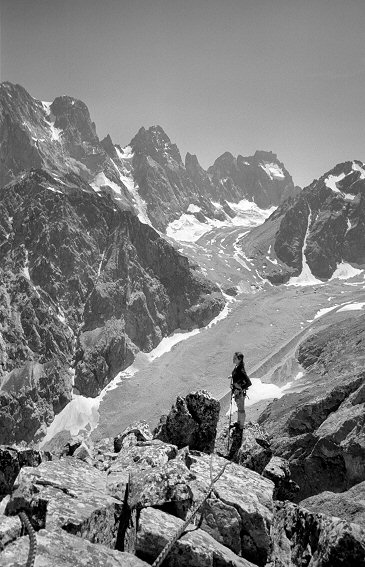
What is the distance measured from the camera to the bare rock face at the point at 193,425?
56.0 ft

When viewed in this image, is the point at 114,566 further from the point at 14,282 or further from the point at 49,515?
the point at 14,282

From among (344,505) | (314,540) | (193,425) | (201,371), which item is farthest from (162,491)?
(201,371)

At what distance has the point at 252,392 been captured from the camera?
4441 inches

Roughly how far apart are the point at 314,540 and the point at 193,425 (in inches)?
332

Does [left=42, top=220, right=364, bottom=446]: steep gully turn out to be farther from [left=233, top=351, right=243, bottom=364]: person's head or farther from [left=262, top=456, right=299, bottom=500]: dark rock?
[left=233, top=351, right=243, bottom=364]: person's head

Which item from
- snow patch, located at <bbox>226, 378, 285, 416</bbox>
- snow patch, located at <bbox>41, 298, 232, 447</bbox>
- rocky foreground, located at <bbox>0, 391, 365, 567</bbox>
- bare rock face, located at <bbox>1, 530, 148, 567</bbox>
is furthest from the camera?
snow patch, located at <bbox>41, 298, 232, 447</bbox>

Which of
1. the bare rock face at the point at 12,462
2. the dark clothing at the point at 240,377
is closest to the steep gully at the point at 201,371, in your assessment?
the dark clothing at the point at 240,377

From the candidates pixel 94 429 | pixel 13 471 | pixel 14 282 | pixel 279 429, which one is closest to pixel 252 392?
pixel 94 429

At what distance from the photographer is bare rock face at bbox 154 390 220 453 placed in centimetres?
1708

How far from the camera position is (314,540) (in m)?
9.20

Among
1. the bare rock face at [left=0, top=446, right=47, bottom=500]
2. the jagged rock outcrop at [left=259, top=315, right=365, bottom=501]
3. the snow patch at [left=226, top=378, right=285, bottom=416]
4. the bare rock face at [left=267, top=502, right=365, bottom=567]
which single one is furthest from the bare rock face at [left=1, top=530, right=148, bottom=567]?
the snow patch at [left=226, top=378, right=285, bottom=416]

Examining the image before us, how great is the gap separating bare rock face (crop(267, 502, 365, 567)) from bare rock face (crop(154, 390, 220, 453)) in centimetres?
609

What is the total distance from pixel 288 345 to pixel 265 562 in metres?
161

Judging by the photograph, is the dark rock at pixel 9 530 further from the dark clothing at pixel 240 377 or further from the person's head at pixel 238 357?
the dark clothing at pixel 240 377
